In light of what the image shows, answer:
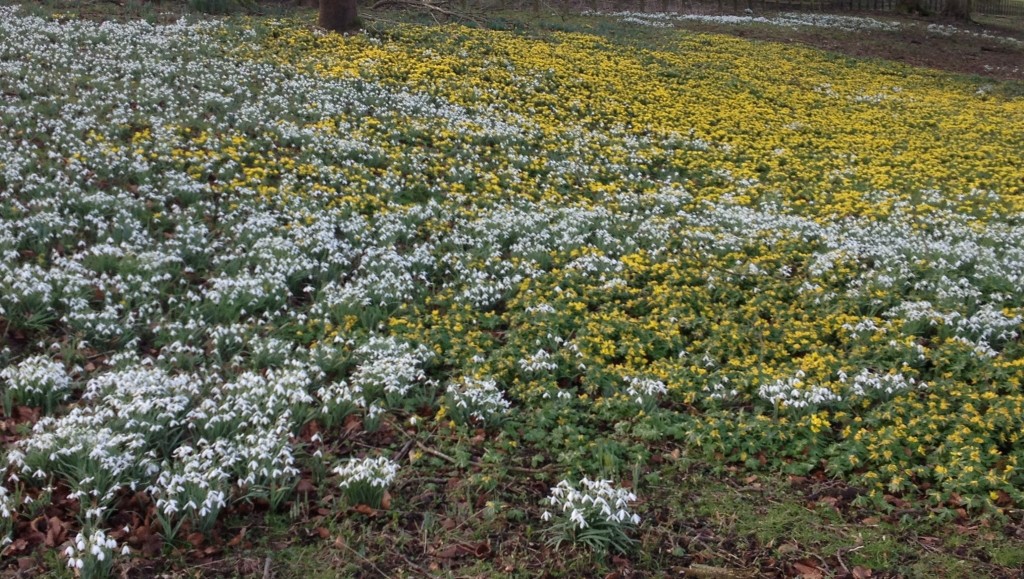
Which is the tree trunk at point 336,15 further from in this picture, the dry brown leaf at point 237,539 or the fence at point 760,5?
the fence at point 760,5

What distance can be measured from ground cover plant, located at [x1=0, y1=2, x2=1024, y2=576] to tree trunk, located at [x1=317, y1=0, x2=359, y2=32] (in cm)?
437

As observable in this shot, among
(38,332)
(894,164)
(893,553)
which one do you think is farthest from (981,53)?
(38,332)

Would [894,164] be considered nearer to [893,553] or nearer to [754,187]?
[754,187]

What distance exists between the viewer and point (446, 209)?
8695mm

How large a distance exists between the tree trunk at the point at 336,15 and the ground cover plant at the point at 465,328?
4.37 m

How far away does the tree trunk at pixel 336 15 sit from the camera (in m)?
16.2

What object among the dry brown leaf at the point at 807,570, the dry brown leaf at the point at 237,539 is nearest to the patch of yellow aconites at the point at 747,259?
the dry brown leaf at the point at 807,570

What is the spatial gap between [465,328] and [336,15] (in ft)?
38.8

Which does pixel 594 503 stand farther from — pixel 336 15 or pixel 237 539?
pixel 336 15

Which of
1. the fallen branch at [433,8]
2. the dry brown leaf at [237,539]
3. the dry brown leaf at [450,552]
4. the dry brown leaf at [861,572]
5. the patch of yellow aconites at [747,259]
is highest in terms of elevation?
the fallen branch at [433,8]

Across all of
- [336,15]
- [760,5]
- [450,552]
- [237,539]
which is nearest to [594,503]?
[450,552]

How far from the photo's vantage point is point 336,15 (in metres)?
16.2

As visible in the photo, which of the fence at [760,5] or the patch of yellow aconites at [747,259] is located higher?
the fence at [760,5]

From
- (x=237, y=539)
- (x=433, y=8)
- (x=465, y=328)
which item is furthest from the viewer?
(x=433, y=8)
